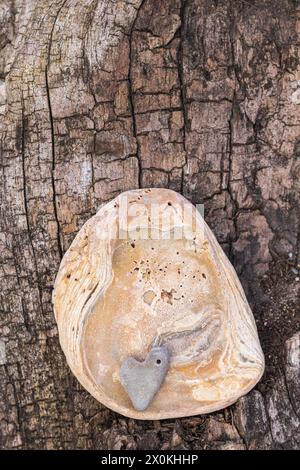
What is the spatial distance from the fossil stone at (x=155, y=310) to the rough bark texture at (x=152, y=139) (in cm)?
30

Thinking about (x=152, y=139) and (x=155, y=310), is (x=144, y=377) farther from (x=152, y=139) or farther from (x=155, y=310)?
(x=152, y=139)

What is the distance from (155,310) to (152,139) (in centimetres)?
81

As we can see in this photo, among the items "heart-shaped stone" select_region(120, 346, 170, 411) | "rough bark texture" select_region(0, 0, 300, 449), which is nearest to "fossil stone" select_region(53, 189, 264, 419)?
"heart-shaped stone" select_region(120, 346, 170, 411)

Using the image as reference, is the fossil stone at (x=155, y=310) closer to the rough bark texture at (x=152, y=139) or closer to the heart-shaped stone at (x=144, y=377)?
the heart-shaped stone at (x=144, y=377)

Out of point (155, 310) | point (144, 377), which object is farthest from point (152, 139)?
point (144, 377)

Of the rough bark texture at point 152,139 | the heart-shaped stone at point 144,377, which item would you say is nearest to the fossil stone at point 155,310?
the heart-shaped stone at point 144,377

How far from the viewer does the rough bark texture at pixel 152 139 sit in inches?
133

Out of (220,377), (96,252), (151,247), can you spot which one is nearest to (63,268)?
(96,252)

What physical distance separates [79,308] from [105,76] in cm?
111

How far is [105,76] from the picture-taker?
3.40 m

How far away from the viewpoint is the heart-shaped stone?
9.90 feet

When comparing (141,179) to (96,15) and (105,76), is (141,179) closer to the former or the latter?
(105,76)

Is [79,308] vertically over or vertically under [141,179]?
under

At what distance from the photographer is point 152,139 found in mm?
3400
